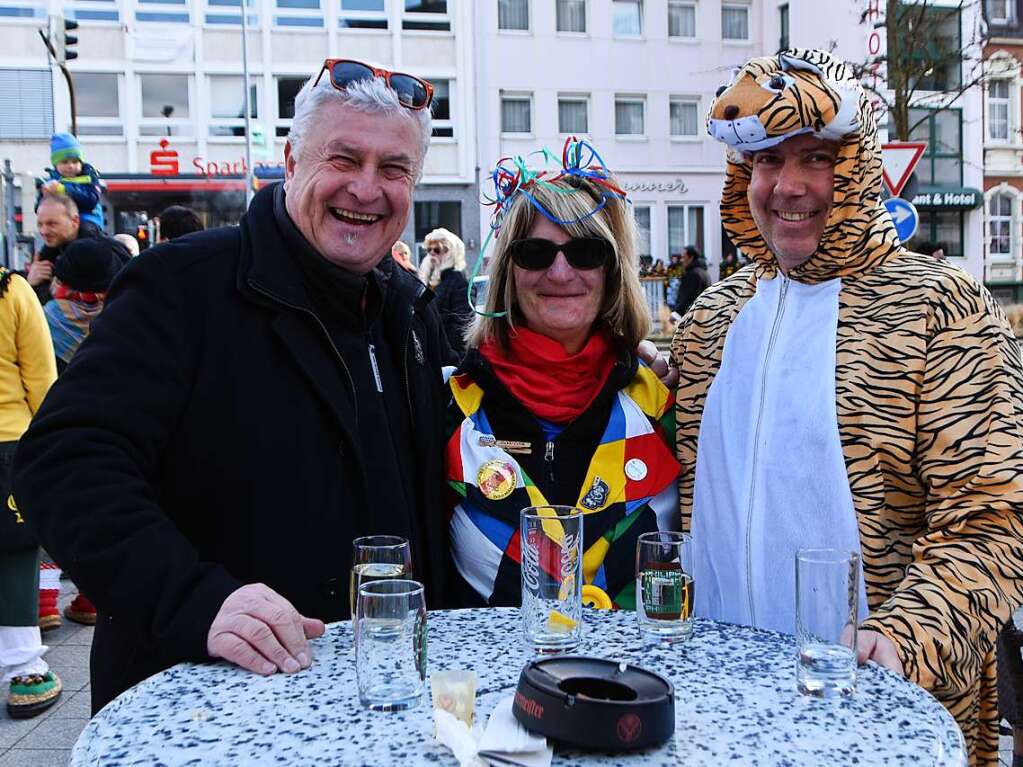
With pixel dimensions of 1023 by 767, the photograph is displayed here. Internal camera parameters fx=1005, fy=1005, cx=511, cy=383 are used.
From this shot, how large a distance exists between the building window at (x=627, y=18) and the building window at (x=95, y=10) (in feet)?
49.9

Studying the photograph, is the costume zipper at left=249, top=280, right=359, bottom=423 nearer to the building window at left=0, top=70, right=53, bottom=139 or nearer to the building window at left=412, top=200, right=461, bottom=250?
the building window at left=412, top=200, right=461, bottom=250

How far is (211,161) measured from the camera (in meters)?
29.0

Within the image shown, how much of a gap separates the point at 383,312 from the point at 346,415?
0.55 meters

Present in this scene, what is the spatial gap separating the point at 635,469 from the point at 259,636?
49.2 inches

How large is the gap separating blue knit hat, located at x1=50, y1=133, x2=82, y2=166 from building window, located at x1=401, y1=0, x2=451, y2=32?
24827mm

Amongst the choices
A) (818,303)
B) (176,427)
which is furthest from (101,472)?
(818,303)

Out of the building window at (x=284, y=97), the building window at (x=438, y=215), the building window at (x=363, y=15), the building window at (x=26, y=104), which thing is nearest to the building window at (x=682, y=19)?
the building window at (x=363, y=15)

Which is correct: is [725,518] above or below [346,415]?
below

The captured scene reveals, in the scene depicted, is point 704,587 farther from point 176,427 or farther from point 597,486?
point 176,427

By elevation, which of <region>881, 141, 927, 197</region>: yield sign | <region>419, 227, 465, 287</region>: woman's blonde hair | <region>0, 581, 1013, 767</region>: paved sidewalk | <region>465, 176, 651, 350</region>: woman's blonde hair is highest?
<region>881, 141, 927, 197</region>: yield sign

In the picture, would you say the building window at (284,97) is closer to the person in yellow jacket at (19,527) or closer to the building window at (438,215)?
the building window at (438,215)

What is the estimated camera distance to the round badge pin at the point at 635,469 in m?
2.80

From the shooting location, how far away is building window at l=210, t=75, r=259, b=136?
96.3 feet

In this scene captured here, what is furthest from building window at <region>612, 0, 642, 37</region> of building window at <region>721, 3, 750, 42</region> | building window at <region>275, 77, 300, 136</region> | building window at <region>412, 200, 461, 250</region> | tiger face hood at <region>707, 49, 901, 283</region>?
tiger face hood at <region>707, 49, 901, 283</region>
